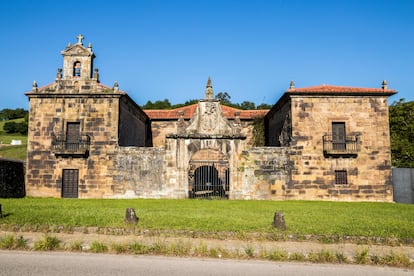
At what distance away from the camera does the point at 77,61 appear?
20734mm

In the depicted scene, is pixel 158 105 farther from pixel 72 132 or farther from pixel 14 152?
pixel 72 132

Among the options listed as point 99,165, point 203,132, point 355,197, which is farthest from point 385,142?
point 99,165

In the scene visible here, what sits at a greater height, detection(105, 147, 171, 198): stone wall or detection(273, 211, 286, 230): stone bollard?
detection(105, 147, 171, 198): stone wall

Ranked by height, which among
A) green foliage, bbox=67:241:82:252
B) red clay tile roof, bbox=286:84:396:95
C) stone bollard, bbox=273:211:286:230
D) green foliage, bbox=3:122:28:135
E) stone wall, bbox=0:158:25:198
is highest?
green foliage, bbox=3:122:28:135

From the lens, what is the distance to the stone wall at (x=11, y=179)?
57.3ft

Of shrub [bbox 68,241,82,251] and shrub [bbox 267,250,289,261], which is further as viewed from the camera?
shrub [bbox 68,241,82,251]

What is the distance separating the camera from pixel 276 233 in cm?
794

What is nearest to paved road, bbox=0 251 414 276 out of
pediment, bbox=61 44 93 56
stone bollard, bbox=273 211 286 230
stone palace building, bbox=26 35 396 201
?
stone bollard, bbox=273 211 286 230

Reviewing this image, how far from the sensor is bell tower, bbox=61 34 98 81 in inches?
805

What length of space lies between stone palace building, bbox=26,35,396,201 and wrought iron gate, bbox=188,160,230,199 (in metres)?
0.69

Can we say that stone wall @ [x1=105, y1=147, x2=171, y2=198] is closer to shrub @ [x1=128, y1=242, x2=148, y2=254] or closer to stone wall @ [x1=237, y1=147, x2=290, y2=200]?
stone wall @ [x1=237, y1=147, x2=290, y2=200]

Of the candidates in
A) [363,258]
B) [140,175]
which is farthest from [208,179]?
[363,258]

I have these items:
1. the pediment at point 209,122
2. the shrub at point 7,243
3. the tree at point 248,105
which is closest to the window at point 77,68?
the pediment at point 209,122

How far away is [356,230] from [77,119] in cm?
1691
